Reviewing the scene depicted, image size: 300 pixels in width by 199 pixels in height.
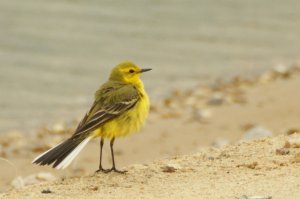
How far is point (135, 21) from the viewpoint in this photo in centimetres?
2111

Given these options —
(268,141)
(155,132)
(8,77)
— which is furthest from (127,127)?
(8,77)

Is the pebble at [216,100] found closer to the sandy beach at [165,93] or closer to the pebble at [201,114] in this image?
the sandy beach at [165,93]

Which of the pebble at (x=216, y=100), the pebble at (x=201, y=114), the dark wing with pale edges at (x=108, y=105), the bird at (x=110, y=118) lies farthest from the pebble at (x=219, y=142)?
the dark wing with pale edges at (x=108, y=105)

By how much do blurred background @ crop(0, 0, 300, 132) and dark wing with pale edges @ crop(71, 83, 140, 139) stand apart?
6.33 metres

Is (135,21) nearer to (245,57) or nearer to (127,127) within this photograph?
(245,57)

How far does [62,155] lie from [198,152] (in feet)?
5.91

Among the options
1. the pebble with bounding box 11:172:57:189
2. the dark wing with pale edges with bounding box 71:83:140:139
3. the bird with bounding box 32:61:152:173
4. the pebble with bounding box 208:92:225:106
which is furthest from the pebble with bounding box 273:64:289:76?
the dark wing with pale edges with bounding box 71:83:140:139

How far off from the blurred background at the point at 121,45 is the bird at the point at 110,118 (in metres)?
6.28

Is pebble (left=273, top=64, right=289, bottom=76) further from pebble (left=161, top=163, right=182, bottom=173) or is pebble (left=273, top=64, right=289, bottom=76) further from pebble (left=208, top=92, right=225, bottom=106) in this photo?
pebble (left=161, top=163, right=182, bottom=173)

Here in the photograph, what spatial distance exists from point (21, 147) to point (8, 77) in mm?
3831

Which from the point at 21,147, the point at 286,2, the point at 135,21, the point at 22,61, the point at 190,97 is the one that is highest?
the point at 286,2

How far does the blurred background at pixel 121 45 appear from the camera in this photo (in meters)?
16.8

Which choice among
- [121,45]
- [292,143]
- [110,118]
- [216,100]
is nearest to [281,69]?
[216,100]

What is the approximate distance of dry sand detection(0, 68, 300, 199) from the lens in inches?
318
